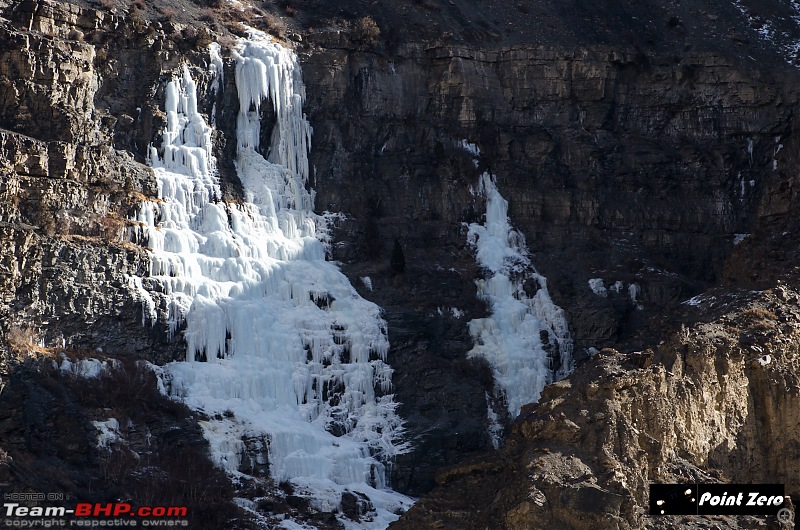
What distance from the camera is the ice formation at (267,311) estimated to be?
93.2 metres

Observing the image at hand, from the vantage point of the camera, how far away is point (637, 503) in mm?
75500

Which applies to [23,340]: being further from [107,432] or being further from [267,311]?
[267,311]

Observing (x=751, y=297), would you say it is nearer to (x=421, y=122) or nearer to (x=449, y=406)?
(x=449, y=406)

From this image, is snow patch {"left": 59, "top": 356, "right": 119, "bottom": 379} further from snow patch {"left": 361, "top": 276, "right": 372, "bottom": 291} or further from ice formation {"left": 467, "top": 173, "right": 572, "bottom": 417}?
ice formation {"left": 467, "top": 173, "right": 572, "bottom": 417}

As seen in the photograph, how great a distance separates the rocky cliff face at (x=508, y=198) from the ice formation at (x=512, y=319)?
2.46 feet

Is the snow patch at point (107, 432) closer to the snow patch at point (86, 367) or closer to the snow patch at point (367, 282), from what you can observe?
the snow patch at point (86, 367)

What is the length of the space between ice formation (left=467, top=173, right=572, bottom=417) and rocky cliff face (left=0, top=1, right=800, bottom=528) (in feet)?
2.46

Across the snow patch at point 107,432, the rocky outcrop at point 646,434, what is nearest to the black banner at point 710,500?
the rocky outcrop at point 646,434

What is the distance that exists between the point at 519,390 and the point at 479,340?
3.30 meters

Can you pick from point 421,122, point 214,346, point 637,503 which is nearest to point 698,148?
point 421,122

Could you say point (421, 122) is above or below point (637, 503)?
above

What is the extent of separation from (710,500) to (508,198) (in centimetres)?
3419

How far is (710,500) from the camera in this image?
77750mm

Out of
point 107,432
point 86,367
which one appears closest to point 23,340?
point 86,367
